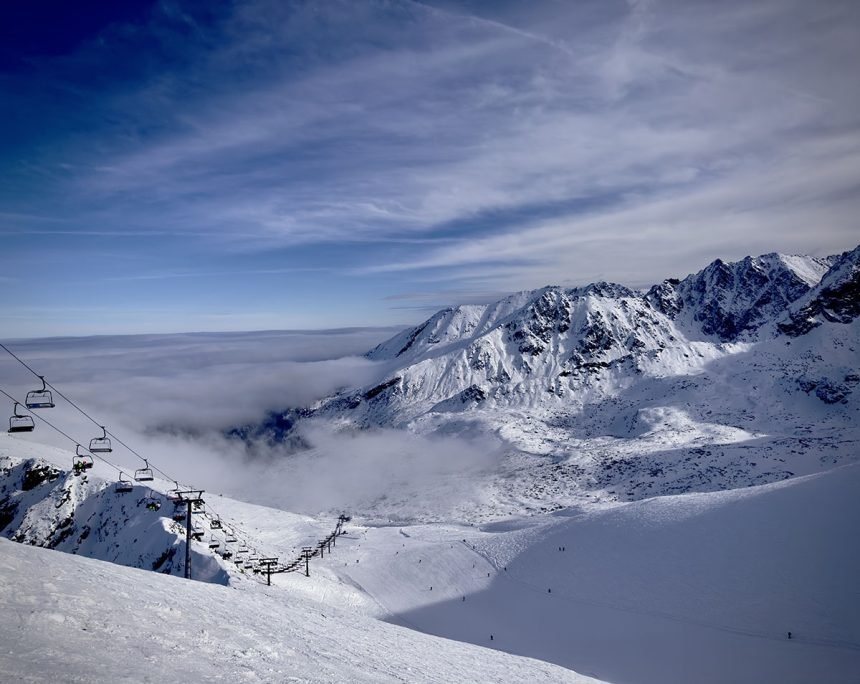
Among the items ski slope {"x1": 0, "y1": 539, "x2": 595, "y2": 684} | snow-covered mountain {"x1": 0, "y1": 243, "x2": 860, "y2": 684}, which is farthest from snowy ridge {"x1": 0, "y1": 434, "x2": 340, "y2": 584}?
ski slope {"x1": 0, "y1": 539, "x2": 595, "y2": 684}

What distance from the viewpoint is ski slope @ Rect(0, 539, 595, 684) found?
27.0 ft

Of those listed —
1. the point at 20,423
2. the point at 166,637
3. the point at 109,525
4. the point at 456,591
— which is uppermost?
the point at 20,423

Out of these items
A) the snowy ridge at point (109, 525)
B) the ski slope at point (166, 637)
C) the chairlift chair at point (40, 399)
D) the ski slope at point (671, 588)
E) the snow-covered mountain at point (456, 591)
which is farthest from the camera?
the snowy ridge at point (109, 525)

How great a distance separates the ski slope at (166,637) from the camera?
324 inches

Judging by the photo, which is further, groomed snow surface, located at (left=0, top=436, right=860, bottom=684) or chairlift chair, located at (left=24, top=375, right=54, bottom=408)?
chairlift chair, located at (left=24, top=375, right=54, bottom=408)

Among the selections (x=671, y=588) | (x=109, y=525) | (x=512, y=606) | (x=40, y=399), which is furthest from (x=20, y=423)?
(x=109, y=525)

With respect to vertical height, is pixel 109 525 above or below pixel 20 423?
below

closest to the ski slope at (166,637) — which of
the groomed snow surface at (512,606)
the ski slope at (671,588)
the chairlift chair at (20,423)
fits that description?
the groomed snow surface at (512,606)

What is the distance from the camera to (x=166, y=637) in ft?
33.8

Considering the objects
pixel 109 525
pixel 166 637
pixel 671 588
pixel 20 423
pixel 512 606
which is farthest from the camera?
pixel 109 525

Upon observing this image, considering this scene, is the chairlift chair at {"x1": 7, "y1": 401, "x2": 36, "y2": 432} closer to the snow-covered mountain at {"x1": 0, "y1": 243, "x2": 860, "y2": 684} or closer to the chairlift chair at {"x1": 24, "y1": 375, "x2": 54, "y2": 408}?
the chairlift chair at {"x1": 24, "y1": 375, "x2": 54, "y2": 408}

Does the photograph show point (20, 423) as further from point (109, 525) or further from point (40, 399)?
point (109, 525)

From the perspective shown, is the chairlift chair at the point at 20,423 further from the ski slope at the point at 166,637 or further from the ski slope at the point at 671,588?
the ski slope at the point at 671,588

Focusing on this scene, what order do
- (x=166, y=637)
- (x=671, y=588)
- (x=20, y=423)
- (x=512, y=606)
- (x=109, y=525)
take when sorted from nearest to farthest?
(x=166, y=637) → (x=20, y=423) → (x=671, y=588) → (x=512, y=606) → (x=109, y=525)
